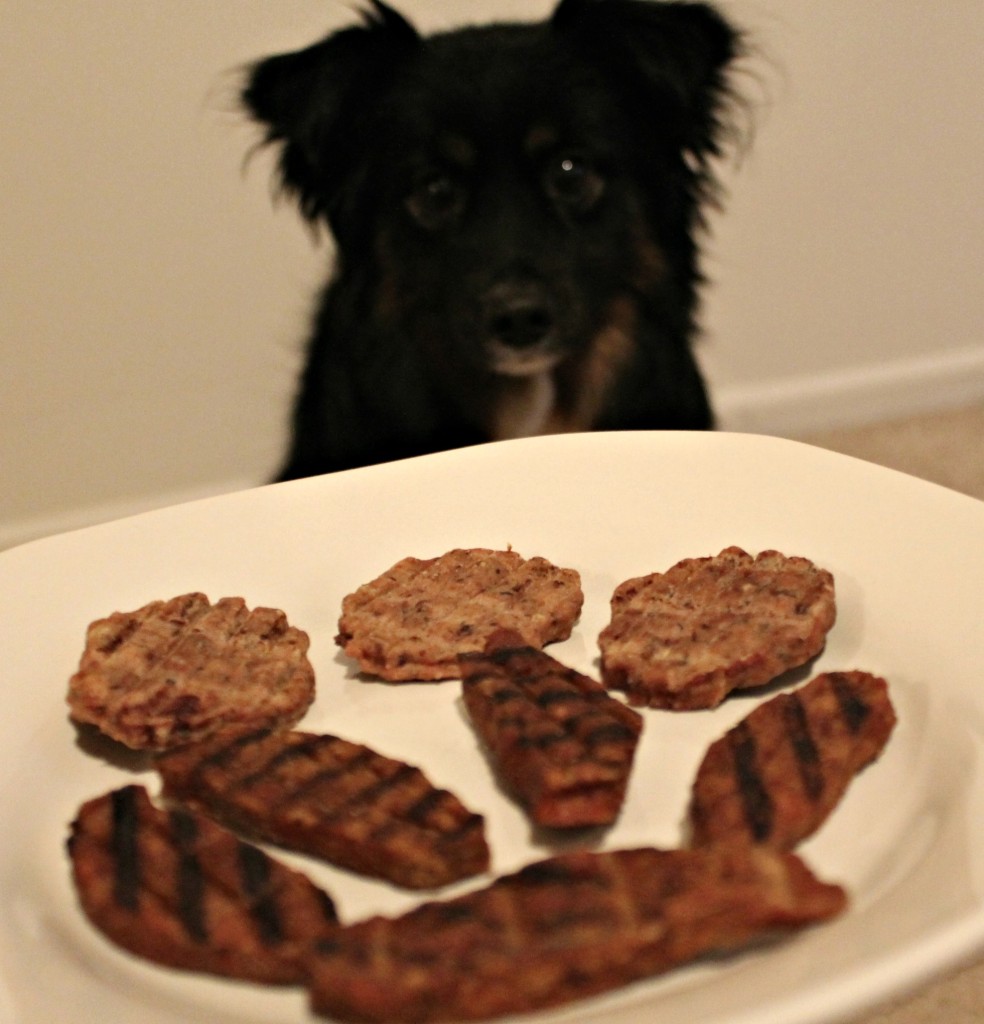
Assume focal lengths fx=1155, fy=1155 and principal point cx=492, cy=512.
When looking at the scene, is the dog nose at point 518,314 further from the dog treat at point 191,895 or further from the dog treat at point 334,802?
the dog treat at point 191,895

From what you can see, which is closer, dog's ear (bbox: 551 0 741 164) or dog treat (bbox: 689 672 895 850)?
dog treat (bbox: 689 672 895 850)

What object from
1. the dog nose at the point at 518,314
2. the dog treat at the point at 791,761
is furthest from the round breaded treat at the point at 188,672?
the dog nose at the point at 518,314

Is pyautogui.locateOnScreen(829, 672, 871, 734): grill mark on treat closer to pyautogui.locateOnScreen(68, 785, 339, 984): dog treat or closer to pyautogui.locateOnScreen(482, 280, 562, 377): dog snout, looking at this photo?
pyautogui.locateOnScreen(68, 785, 339, 984): dog treat

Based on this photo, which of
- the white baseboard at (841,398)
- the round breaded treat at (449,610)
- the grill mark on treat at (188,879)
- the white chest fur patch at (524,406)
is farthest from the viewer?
the white baseboard at (841,398)

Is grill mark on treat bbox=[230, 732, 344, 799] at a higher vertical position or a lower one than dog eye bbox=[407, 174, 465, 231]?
lower

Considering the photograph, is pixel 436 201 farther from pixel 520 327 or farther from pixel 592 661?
pixel 592 661

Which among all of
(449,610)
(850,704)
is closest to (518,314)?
(449,610)

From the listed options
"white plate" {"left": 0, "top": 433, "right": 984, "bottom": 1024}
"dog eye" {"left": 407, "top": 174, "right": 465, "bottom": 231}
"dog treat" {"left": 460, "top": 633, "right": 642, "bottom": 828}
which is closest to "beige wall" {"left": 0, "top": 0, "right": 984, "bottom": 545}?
"dog eye" {"left": 407, "top": 174, "right": 465, "bottom": 231}
